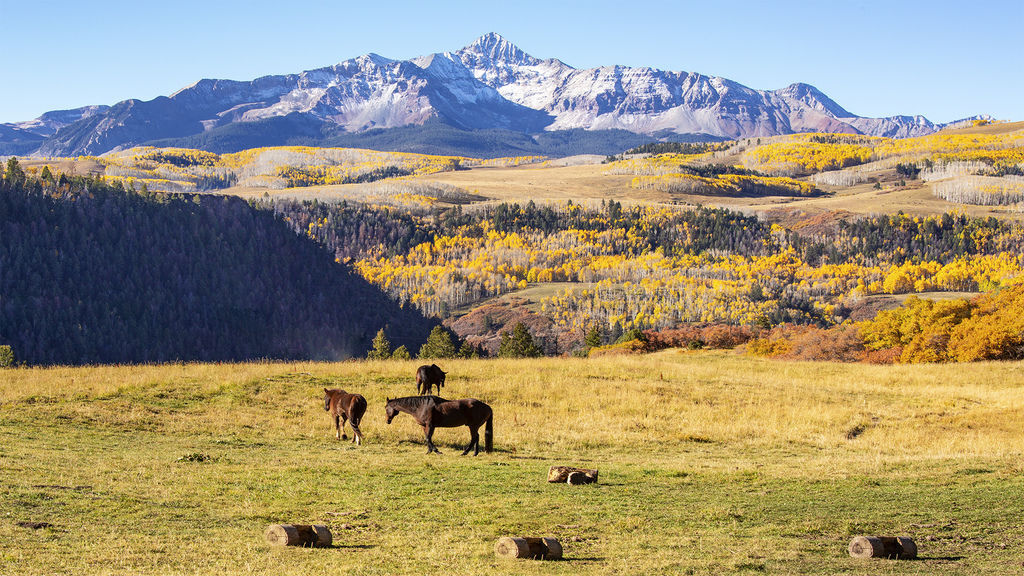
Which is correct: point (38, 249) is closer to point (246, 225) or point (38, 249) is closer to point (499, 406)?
point (246, 225)

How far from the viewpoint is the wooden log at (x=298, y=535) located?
14.3 m

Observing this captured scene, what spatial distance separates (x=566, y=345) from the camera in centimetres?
18138

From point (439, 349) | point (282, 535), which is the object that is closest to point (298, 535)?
point (282, 535)

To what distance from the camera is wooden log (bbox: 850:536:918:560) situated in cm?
1387

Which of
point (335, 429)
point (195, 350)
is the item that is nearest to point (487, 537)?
point (335, 429)

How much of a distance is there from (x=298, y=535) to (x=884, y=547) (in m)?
9.19

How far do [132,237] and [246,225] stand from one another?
29229 millimetres

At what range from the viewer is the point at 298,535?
14352 mm

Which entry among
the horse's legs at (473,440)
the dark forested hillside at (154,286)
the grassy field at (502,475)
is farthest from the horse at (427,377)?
the dark forested hillside at (154,286)

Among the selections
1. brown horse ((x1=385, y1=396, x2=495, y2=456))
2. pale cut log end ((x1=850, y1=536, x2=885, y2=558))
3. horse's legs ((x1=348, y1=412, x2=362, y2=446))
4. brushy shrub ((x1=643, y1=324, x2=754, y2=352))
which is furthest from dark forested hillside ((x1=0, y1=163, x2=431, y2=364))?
pale cut log end ((x1=850, y1=536, x2=885, y2=558))

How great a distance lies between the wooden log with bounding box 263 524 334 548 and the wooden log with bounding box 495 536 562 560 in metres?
2.86

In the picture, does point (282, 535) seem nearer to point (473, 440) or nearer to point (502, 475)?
point (502, 475)

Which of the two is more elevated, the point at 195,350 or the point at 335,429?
the point at 335,429

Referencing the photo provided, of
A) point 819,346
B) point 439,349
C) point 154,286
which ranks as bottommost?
point 154,286
